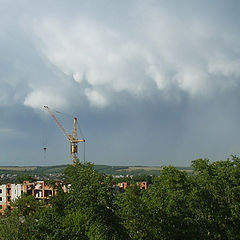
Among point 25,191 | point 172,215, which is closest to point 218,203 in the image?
point 172,215

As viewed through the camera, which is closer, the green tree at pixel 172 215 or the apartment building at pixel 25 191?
the green tree at pixel 172 215

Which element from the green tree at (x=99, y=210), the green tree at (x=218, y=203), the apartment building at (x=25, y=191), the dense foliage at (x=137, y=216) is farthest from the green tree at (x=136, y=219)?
the apartment building at (x=25, y=191)

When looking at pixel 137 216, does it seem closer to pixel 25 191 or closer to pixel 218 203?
pixel 218 203

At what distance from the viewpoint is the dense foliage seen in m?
27.0

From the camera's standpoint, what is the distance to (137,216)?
90.2 ft

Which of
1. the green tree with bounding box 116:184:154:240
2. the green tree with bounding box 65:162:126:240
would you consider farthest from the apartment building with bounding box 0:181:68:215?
the green tree with bounding box 116:184:154:240

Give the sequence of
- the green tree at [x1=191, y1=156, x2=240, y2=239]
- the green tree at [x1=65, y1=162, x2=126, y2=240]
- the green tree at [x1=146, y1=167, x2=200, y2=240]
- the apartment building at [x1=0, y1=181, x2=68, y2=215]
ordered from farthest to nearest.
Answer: the apartment building at [x1=0, y1=181, x2=68, y2=215] < the green tree at [x1=191, y1=156, x2=240, y2=239] < the green tree at [x1=146, y1=167, x2=200, y2=240] < the green tree at [x1=65, y1=162, x2=126, y2=240]

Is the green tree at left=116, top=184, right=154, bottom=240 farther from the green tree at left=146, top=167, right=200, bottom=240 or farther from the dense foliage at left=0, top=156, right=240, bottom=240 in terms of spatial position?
Answer: the green tree at left=146, top=167, right=200, bottom=240

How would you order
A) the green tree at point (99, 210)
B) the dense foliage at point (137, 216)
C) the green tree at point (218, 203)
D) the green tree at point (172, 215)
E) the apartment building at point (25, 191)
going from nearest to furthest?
1. the green tree at point (99, 210)
2. the dense foliage at point (137, 216)
3. the green tree at point (172, 215)
4. the green tree at point (218, 203)
5. the apartment building at point (25, 191)

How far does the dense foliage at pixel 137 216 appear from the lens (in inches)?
1061

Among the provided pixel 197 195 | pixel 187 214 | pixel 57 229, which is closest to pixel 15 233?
pixel 57 229

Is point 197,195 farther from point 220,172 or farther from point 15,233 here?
point 15,233

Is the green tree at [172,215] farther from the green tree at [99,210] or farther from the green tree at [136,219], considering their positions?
the green tree at [99,210]

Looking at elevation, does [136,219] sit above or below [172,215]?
above
